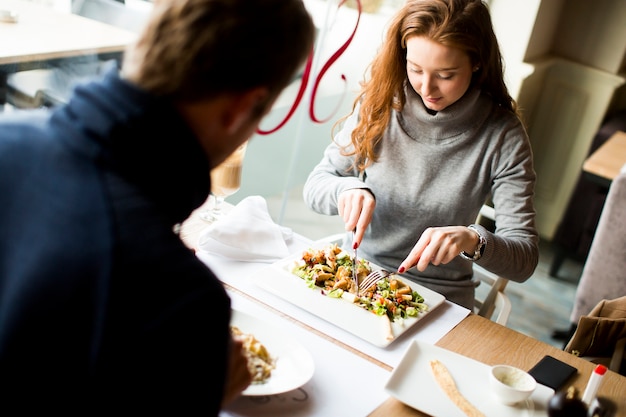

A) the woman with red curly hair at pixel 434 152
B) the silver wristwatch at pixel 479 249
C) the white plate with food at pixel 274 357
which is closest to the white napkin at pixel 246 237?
the woman with red curly hair at pixel 434 152

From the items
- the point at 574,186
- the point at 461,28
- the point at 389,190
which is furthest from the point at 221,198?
the point at 574,186

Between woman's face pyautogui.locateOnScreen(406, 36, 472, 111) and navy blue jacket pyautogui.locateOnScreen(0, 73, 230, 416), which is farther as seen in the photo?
woman's face pyautogui.locateOnScreen(406, 36, 472, 111)

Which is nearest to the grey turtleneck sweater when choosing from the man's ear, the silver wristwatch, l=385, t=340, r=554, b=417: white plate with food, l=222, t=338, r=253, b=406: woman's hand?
the silver wristwatch

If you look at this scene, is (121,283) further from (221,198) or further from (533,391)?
→ (221,198)

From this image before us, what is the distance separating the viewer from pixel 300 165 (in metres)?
2.99

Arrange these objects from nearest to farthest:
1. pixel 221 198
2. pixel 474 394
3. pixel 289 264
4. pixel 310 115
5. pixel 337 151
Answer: pixel 474 394
pixel 289 264
pixel 221 198
pixel 337 151
pixel 310 115

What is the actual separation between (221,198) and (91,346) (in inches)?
39.4

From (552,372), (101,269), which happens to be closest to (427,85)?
(552,372)

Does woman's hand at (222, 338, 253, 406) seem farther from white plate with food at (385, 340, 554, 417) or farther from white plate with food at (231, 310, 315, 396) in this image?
white plate with food at (385, 340, 554, 417)

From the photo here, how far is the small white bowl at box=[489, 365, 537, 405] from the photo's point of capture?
1110 mm

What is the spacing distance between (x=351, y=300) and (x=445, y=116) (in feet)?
1.84

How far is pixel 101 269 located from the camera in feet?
2.05

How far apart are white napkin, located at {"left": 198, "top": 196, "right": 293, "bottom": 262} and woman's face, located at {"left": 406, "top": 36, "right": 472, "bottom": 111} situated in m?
0.46

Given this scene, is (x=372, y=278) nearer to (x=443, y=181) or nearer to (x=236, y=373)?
(x=443, y=181)
